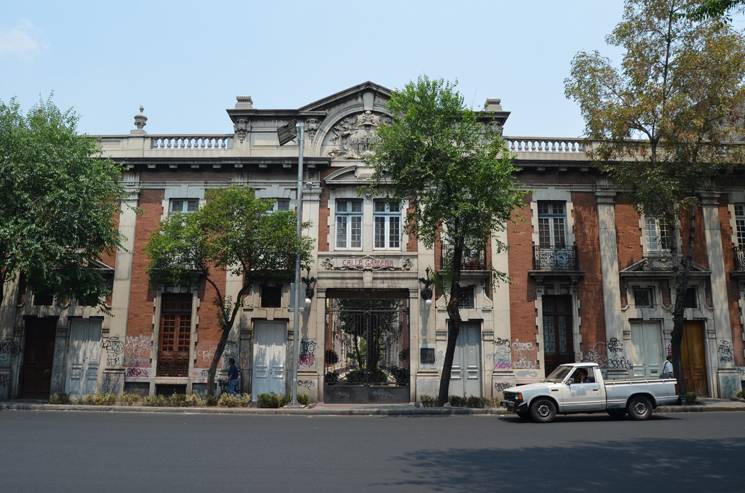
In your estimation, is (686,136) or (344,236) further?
(344,236)

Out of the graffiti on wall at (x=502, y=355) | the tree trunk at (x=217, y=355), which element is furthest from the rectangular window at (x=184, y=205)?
the graffiti on wall at (x=502, y=355)

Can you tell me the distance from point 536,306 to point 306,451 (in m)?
13.7

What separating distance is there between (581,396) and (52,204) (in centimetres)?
1698

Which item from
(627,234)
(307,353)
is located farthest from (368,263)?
(627,234)

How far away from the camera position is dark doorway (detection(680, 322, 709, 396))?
2111 cm

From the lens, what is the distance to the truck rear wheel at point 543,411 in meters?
14.4

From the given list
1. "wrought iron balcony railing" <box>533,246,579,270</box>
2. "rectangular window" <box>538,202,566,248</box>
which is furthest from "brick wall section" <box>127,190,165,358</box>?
"rectangular window" <box>538,202,566,248</box>

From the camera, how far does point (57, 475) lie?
780 cm

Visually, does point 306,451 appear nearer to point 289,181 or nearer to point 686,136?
point 289,181

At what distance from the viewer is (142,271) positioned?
70.4 feet

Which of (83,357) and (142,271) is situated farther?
(142,271)

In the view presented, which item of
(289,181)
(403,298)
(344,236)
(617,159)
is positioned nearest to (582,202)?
(617,159)

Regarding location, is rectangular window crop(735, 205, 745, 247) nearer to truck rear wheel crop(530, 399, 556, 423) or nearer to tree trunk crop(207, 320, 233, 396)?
truck rear wheel crop(530, 399, 556, 423)

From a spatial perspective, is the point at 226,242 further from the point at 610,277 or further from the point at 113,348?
the point at 610,277
